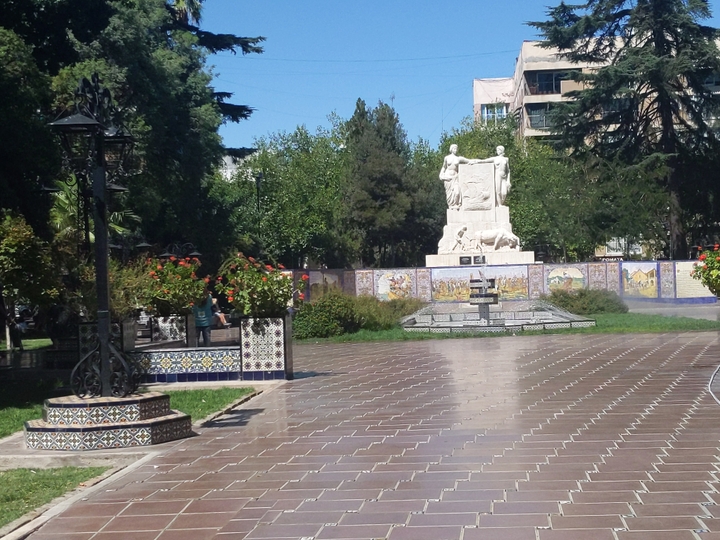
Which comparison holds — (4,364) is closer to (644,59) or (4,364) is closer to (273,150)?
(644,59)

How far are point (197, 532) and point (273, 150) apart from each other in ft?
191

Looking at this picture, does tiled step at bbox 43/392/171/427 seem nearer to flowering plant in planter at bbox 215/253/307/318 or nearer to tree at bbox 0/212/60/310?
tree at bbox 0/212/60/310

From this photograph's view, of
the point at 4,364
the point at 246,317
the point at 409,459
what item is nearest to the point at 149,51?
the point at 4,364

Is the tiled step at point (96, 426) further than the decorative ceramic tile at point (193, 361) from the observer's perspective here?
No

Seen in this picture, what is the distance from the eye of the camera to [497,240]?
4088 centimetres

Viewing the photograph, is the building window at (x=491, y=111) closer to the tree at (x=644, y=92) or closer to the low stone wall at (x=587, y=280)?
the tree at (x=644, y=92)

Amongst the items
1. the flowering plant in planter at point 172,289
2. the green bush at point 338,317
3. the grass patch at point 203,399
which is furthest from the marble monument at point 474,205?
the grass patch at point 203,399

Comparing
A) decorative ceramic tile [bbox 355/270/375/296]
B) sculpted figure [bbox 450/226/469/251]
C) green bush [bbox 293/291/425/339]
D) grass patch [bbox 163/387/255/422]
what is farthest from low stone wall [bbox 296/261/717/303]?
grass patch [bbox 163/387/255/422]

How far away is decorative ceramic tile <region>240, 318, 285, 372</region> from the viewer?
1477 centimetres

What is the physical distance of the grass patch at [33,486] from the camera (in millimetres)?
6719

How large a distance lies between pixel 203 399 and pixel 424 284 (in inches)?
1079

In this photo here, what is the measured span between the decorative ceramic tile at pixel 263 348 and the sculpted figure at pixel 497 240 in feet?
88.8

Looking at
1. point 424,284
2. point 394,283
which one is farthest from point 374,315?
point 394,283

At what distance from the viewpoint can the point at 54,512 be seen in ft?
21.6
